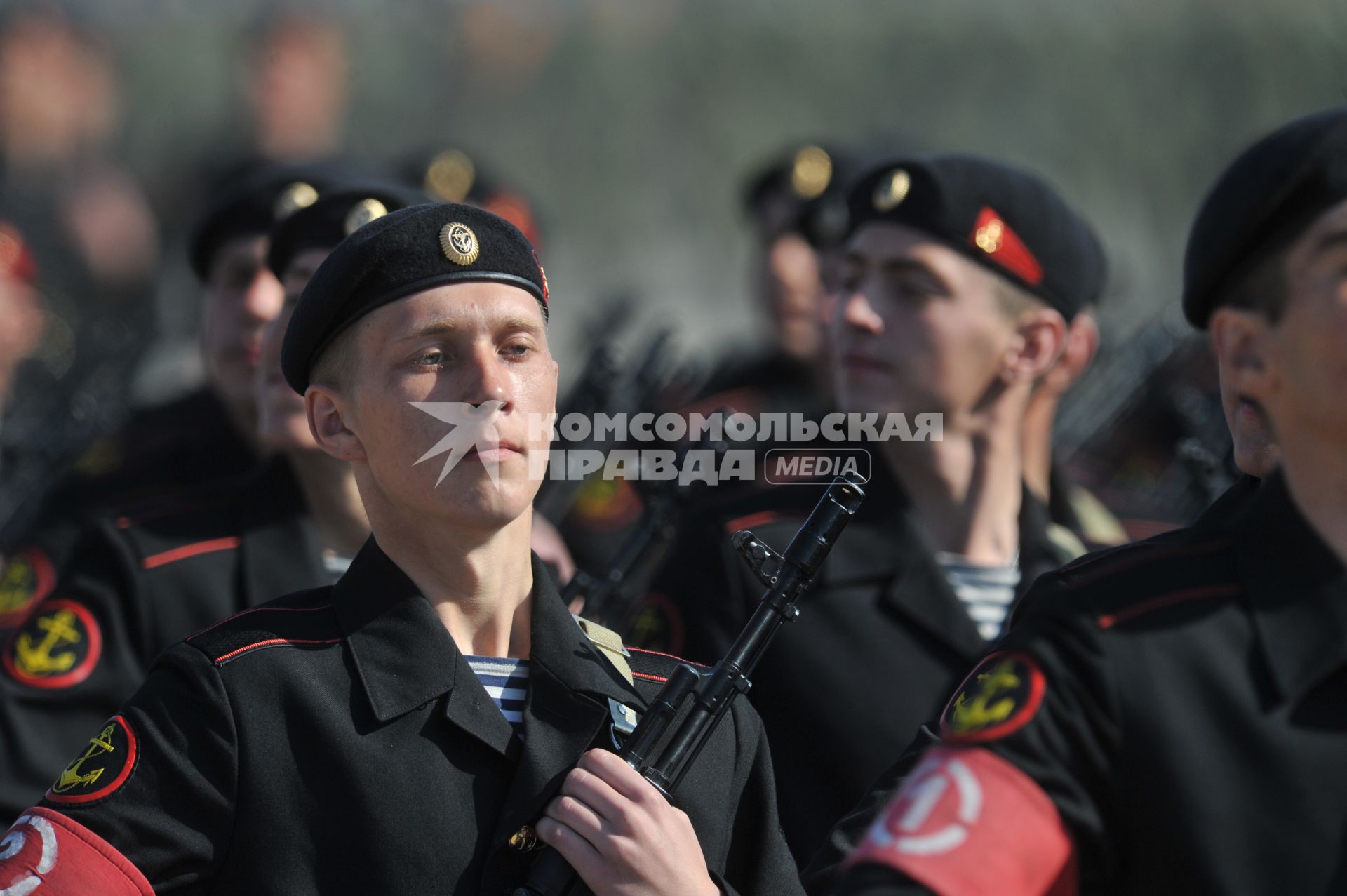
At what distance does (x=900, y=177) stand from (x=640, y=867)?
2.75m

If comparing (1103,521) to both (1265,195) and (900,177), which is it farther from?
(1265,195)

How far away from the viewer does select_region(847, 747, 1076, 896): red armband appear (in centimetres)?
248

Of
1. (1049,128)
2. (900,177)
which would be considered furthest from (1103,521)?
(1049,128)

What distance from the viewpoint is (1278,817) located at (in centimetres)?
251

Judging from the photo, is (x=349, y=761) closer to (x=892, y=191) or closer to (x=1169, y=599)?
(x=1169, y=599)

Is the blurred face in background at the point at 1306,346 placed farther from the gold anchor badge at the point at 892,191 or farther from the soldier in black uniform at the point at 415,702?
the gold anchor badge at the point at 892,191

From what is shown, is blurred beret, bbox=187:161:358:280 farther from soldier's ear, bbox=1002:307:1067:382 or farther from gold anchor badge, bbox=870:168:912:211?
soldier's ear, bbox=1002:307:1067:382

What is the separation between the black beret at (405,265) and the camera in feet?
10.8

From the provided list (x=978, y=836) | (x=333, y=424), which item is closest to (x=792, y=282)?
(x=333, y=424)

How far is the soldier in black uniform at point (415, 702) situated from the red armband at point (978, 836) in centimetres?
54

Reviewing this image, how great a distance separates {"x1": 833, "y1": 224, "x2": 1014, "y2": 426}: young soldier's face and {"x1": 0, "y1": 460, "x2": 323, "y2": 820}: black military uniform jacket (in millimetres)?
1515

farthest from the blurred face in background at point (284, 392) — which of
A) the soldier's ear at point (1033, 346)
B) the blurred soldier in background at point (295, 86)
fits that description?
the blurred soldier in background at point (295, 86)

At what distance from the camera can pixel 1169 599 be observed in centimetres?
269

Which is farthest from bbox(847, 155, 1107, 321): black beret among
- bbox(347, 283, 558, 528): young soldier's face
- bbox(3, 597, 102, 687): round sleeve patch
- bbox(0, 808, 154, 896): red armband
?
bbox(0, 808, 154, 896): red armband
